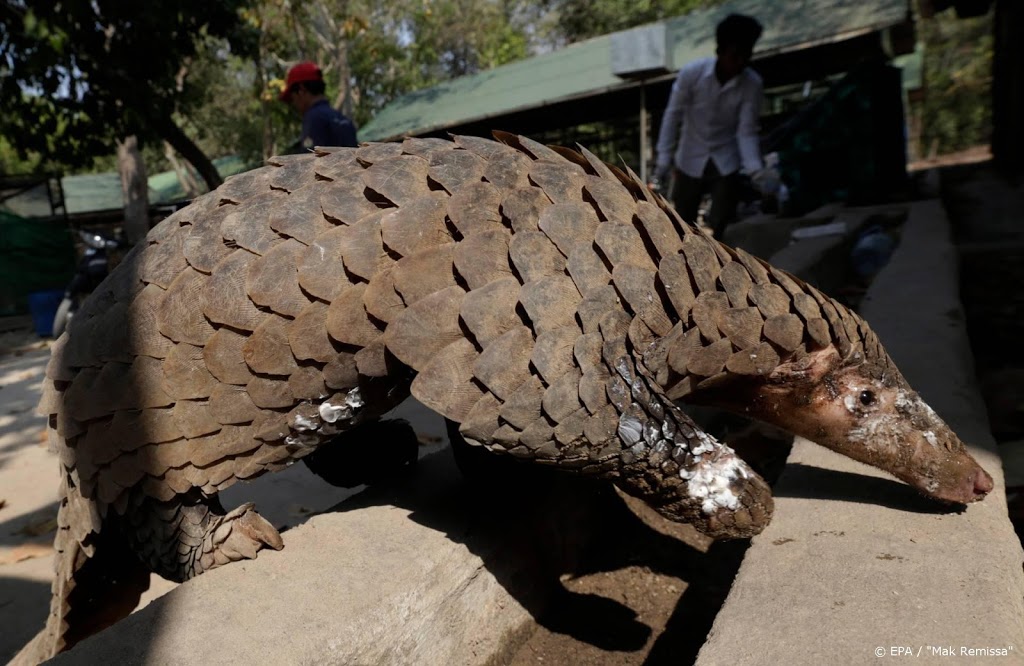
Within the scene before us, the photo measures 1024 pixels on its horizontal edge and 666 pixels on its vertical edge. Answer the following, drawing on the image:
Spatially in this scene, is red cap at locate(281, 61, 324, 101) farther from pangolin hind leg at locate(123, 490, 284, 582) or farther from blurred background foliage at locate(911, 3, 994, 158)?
blurred background foliage at locate(911, 3, 994, 158)

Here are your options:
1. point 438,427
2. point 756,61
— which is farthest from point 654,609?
point 756,61

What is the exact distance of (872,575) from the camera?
1.56m

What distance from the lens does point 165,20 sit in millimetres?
5594

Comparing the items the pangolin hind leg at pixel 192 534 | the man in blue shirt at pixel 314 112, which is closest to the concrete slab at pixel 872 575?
the pangolin hind leg at pixel 192 534

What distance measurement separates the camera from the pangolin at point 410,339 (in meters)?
1.59

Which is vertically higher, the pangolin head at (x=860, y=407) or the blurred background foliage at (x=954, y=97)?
the blurred background foliage at (x=954, y=97)

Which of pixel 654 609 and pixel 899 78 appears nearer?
pixel 654 609

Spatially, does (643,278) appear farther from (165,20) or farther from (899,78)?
(899,78)

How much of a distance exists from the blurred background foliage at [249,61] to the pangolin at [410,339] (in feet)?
14.8

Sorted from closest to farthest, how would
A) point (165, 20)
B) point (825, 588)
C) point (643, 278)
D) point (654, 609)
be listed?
point (825, 588) < point (643, 278) < point (654, 609) < point (165, 20)

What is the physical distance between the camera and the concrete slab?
133cm

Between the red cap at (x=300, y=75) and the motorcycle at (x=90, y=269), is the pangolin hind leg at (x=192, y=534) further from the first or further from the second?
the motorcycle at (x=90, y=269)

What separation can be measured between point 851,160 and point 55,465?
7.05 meters

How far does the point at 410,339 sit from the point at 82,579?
1242 millimetres
